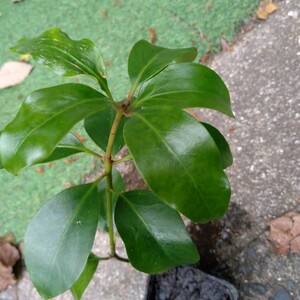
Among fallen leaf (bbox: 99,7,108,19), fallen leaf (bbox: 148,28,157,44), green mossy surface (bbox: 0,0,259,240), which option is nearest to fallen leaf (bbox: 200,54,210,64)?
green mossy surface (bbox: 0,0,259,240)

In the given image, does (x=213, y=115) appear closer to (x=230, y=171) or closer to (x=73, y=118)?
(x=230, y=171)

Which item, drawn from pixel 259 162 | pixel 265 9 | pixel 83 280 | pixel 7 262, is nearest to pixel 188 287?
pixel 83 280

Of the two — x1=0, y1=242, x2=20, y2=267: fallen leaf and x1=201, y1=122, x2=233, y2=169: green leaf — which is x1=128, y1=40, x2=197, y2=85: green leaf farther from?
x1=0, y1=242, x2=20, y2=267: fallen leaf

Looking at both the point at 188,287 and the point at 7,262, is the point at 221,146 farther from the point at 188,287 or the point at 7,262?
the point at 7,262

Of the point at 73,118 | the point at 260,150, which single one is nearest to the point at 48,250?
the point at 73,118

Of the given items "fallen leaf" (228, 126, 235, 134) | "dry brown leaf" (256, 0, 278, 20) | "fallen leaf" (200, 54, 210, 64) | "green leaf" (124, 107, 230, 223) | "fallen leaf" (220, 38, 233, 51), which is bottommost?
"fallen leaf" (228, 126, 235, 134)

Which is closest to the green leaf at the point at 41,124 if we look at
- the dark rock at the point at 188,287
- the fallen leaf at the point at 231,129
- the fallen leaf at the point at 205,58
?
the dark rock at the point at 188,287
